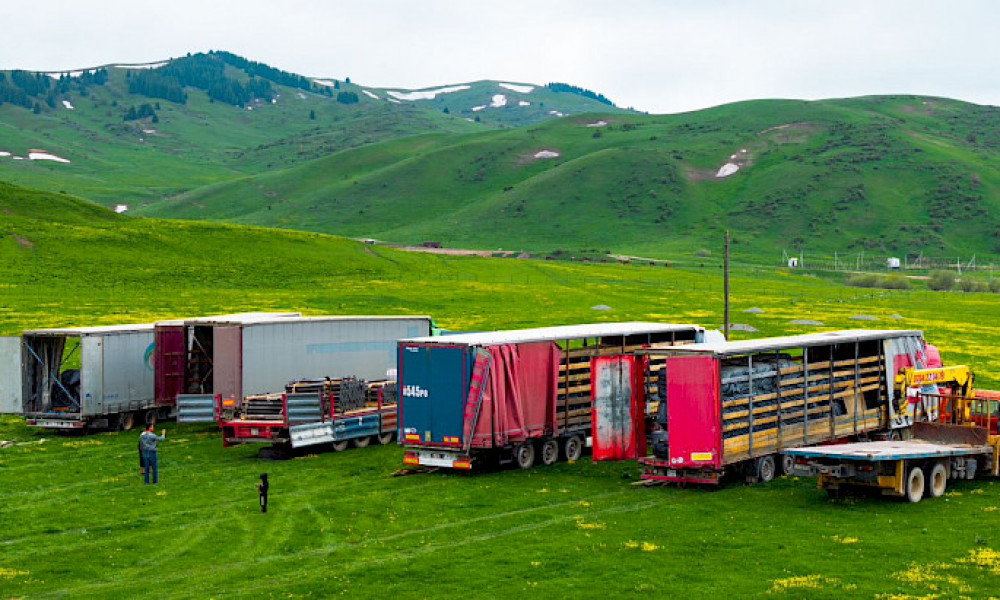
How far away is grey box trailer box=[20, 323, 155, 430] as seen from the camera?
A: 128ft

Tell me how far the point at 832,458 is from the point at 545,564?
8.76 meters

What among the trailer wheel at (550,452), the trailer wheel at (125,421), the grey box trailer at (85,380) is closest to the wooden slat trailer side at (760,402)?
the trailer wheel at (550,452)

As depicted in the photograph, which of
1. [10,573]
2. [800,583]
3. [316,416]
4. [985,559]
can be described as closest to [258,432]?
[316,416]

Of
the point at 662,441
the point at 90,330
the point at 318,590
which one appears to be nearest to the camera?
the point at 318,590

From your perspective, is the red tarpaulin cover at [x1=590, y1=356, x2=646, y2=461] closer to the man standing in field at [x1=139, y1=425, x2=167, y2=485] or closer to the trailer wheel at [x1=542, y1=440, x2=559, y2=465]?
the trailer wheel at [x1=542, y1=440, x2=559, y2=465]


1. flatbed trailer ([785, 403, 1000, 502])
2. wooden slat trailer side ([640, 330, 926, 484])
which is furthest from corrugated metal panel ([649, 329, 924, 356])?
flatbed trailer ([785, 403, 1000, 502])

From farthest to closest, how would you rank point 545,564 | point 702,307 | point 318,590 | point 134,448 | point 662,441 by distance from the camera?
point 702,307, point 134,448, point 662,441, point 545,564, point 318,590

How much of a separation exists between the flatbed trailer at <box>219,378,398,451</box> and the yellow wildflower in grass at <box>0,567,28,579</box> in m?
13.1

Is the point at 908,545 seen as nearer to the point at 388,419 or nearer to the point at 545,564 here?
the point at 545,564

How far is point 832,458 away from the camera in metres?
25.5

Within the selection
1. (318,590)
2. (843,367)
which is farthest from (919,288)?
(318,590)

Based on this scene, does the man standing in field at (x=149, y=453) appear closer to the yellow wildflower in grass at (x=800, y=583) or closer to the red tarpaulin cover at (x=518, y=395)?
the red tarpaulin cover at (x=518, y=395)

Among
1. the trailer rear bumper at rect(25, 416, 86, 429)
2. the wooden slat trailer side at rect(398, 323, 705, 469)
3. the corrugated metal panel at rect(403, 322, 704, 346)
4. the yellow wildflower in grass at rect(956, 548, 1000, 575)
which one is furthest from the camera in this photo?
the trailer rear bumper at rect(25, 416, 86, 429)

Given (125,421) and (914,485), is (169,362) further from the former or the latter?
(914,485)
